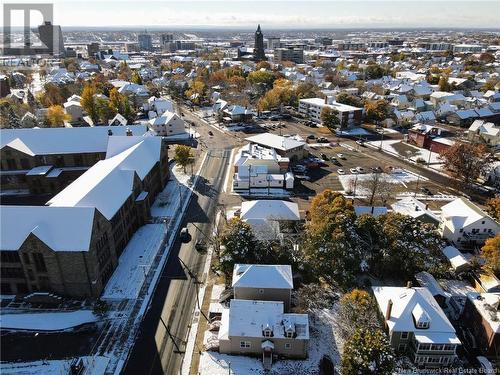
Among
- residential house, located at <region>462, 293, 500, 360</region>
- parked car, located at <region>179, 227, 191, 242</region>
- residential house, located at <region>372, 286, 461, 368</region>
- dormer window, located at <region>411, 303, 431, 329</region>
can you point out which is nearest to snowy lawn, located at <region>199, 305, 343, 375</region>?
residential house, located at <region>372, 286, 461, 368</region>

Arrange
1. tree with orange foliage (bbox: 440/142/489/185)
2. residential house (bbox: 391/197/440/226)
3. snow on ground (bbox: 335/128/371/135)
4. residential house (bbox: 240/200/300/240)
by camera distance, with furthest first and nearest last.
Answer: snow on ground (bbox: 335/128/371/135)
tree with orange foliage (bbox: 440/142/489/185)
residential house (bbox: 391/197/440/226)
residential house (bbox: 240/200/300/240)

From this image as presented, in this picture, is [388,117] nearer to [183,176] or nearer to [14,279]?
[183,176]

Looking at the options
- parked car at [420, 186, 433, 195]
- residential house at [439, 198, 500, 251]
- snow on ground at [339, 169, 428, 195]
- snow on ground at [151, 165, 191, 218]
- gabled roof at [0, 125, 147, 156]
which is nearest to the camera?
residential house at [439, 198, 500, 251]

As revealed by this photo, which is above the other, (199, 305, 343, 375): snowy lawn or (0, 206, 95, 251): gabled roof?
(0, 206, 95, 251): gabled roof

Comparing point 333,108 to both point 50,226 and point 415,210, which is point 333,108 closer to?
point 415,210

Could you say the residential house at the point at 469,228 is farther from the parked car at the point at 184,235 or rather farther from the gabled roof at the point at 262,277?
the parked car at the point at 184,235

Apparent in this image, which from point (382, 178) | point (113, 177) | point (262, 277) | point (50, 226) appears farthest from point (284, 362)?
point (382, 178)

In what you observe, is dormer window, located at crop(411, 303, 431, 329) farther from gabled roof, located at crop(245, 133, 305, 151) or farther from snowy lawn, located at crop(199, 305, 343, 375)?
gabled roof, located at crop(245, 133, 305, 151)
